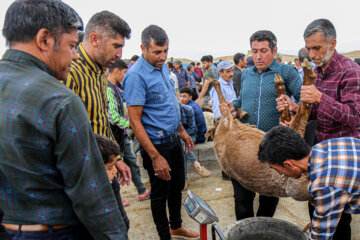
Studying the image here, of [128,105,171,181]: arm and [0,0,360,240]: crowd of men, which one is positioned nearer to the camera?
[0,0,360,240]: crowd of men

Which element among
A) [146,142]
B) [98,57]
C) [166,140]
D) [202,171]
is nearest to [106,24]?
Answer: [98,57]

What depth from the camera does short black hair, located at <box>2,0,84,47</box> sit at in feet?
3.01

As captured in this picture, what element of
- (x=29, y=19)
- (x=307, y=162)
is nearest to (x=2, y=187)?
(x=29, y=19)

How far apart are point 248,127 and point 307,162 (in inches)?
27.1

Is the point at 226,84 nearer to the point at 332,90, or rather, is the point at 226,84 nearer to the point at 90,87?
the point at 332,90

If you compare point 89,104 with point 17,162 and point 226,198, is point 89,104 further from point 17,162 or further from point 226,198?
point 226,198

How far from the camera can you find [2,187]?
96 cm

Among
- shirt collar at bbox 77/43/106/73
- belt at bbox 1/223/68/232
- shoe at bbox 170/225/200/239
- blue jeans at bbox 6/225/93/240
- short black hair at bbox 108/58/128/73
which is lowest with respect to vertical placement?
shoe at bbox 170/225/200/239

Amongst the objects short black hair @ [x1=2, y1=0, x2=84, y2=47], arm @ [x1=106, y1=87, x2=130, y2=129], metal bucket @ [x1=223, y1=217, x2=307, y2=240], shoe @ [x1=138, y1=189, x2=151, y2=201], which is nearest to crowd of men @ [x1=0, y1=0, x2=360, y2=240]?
short black hair @ [x1=2, y1=0, x2=84, y2=47]

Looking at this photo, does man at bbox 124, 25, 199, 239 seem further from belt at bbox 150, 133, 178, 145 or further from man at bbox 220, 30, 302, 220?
man at bbox 220, 30, 302, 220

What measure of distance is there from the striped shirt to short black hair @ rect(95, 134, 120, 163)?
24cm

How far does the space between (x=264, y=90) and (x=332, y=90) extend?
0.54 m

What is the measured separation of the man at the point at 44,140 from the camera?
89cm

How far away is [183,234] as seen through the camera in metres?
2.84
